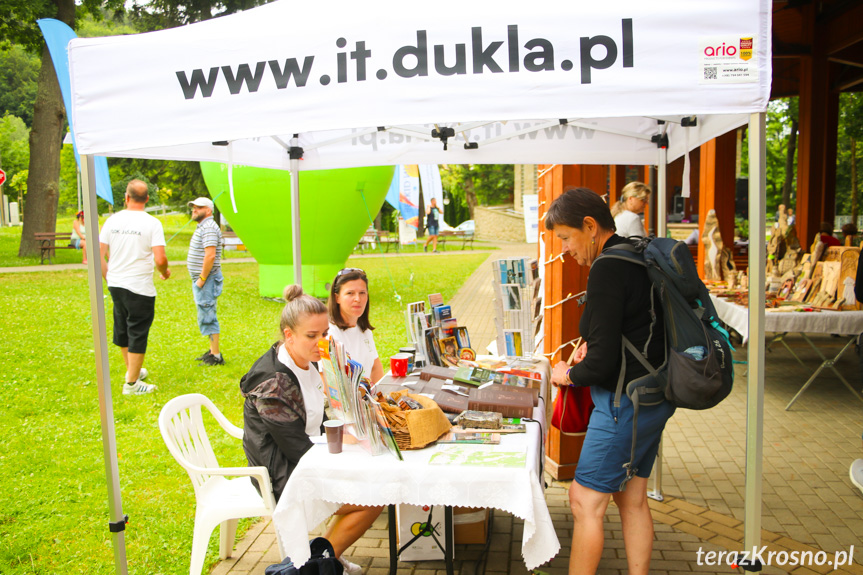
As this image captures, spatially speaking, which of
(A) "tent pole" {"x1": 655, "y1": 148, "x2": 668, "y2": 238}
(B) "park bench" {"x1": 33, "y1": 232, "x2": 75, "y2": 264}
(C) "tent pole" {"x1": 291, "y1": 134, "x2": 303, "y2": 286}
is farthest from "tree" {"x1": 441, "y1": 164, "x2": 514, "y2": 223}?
(A) "tent pole" {"x1": 655, "y1": 148, "x2": 668, "y2": 238}

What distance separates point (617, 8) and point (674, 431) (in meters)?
4.11

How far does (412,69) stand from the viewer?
93.7 inches

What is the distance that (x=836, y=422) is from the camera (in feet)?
18.4

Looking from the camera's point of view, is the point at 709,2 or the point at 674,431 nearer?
the point at 709,2

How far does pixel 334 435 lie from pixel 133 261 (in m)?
4.21

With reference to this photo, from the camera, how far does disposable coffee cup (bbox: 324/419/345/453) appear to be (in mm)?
2531

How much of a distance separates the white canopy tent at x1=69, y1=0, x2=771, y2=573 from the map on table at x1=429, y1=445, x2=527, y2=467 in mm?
862

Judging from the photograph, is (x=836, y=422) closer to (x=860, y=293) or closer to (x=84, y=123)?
(x=860, y=293)

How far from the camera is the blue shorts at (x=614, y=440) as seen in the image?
98.0 inches

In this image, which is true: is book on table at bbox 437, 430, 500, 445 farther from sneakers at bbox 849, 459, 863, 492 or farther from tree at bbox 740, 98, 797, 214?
tree at bbox 740, 98, 797, 214

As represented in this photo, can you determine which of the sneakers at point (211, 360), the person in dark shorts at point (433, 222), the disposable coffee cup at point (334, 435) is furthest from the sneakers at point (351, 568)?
the person in dark shorts at point (433, 222)

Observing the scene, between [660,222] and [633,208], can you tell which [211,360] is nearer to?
[633,208]

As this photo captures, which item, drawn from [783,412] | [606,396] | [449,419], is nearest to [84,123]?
[449,419]

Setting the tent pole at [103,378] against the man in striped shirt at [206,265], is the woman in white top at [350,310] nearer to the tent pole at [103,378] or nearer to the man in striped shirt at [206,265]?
the tent pole at [103,378]
